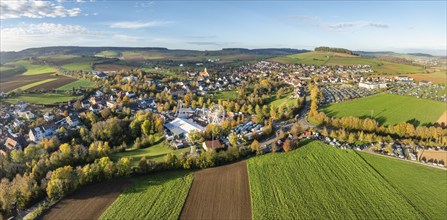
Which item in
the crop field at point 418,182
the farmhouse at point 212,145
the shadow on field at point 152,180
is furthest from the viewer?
the farmhouse at point 212,145

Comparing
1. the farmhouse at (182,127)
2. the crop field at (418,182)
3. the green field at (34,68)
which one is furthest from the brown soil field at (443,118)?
the green field at (34,68)

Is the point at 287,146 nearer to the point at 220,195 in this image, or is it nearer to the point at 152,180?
the point at 220,195

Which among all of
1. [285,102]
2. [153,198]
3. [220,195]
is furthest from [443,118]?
[153,198]

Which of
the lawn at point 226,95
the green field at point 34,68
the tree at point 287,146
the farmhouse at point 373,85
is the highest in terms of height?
the green field at point 34,68

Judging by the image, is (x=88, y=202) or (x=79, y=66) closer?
(x=88, y=202)

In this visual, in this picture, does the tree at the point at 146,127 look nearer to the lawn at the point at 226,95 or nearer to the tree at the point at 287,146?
the tree at the point at 287,146

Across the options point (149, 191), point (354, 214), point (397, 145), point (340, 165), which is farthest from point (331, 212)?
point (397, 145)
